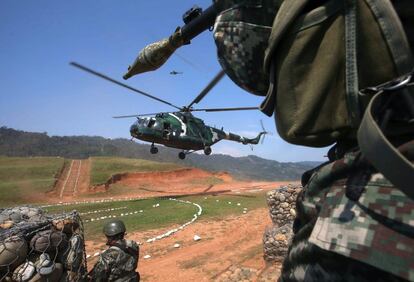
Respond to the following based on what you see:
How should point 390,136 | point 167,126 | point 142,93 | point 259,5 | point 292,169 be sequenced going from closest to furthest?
point 390,136 → point 259,5 → point 142,93 → point 167,126 → point 292,169

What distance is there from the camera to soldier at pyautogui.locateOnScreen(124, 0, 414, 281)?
32.9 inches

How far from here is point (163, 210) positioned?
19.3 m

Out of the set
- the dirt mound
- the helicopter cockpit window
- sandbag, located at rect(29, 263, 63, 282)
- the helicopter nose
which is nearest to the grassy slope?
the dirt mound

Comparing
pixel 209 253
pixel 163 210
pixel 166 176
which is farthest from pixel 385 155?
pixel 166 176

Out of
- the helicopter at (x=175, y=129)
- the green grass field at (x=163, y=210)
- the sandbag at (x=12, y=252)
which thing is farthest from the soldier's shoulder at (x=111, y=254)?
the helicopter at (x=175, y=129)

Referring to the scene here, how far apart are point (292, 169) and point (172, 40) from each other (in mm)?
103328

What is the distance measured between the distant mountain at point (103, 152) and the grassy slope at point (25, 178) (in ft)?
132

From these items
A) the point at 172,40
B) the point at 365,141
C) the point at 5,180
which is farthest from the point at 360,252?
the point at 5,180

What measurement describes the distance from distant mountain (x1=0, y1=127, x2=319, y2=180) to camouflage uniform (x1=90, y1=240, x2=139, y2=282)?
6959cm

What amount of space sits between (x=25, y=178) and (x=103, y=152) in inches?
1994

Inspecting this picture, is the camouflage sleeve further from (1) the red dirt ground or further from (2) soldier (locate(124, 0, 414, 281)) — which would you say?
(2) soldier (locate(124, 0, 414, 281))

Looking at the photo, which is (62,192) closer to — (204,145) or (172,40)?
(204,145)

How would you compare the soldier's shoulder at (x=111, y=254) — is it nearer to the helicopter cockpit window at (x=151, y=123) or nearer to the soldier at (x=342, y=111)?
the soldier at (x=342, y=111)

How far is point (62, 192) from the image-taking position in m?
31.3
